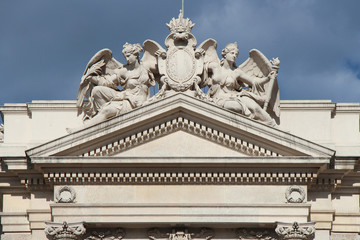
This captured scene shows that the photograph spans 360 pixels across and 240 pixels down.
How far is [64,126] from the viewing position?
4541 cm

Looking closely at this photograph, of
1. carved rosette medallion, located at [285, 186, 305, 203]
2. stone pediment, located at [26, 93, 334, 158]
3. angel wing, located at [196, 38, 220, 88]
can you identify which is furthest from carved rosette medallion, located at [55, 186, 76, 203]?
carved rosette medallion, located at [285, 186, 305, 203]

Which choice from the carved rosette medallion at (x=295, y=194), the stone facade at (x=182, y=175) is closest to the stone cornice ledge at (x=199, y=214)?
the stone facade at (x=182, y=175)

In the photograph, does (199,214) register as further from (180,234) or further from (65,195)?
(65,195)

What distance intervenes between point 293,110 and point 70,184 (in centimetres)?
762

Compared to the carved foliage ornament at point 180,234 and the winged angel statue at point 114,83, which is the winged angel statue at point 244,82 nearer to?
the winged angel statue at point 114,83

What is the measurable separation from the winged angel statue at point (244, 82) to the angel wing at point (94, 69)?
2960mm

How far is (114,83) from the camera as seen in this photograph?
4534 cm

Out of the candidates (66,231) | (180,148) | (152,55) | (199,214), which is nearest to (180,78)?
(152,55)

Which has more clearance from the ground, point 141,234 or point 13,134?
point 13,134

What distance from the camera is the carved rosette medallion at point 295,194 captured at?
142 feet

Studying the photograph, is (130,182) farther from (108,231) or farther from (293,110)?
(293,110)

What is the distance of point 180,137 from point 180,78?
Result: 2199 mm

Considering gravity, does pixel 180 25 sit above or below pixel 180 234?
above

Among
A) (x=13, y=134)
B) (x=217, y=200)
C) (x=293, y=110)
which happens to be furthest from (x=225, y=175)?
(x=13, y=134)
